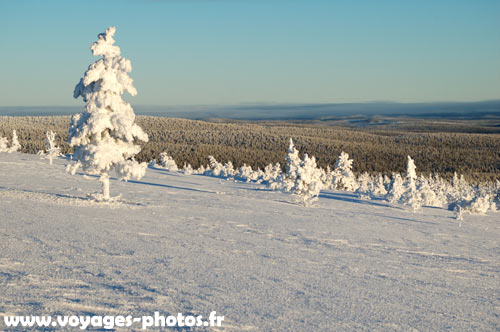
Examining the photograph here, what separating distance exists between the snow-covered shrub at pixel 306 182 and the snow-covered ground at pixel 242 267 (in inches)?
326

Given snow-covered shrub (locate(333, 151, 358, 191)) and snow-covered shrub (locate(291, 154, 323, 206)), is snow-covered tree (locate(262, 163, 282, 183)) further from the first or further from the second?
snow-covered shrub (locate(291, 154, 323, 206))

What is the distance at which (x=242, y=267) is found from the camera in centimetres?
1068

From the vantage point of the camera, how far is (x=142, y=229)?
48.2 ft

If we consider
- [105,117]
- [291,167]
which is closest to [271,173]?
[291,167]

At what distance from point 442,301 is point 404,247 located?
21.2 feet

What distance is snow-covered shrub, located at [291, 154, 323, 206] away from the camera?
2930 centimetres

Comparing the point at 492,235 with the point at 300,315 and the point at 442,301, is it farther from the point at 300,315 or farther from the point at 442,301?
the point at 300,315

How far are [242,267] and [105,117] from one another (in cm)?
1061

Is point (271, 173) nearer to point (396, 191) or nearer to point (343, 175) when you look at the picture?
point (343, 175)

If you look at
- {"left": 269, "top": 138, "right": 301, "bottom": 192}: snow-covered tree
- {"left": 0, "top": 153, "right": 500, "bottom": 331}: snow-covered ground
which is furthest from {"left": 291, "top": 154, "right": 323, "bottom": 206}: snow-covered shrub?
{"left": 0, "top": 153, "right": 500, "bottom": 331}: snow-covered ground

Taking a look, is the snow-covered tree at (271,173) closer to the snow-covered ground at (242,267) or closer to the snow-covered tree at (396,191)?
the snow-covered tree at (396,191)

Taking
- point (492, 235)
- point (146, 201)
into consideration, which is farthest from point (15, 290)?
point (492, 235)

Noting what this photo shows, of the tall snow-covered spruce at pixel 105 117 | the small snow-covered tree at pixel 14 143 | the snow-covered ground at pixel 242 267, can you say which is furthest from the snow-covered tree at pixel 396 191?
the small snow-covered tree at pixel 14 143

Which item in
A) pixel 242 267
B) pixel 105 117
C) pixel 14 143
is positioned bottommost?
pixel 242 267
